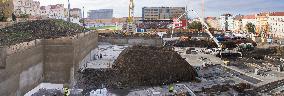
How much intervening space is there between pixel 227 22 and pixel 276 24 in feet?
115

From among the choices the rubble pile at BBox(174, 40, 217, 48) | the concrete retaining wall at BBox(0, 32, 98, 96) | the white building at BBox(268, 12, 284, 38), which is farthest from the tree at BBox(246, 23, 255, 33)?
the concrete retaining wall at BBox(0, 32, 98, 96)

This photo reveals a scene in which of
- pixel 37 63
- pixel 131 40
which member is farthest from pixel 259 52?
pixel 37 63

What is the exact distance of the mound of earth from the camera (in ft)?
100

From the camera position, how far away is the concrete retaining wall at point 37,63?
73.0 ft

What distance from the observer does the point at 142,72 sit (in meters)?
31.2

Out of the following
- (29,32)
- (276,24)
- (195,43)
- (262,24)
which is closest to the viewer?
(29,32)

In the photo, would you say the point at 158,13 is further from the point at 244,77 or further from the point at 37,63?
the point at 37,63

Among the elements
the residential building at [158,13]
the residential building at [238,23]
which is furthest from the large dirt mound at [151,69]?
the residential building at [158,13]

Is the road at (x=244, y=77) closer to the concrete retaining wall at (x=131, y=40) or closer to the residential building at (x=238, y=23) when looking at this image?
the concrete retaining wall at (x=131, y=40)

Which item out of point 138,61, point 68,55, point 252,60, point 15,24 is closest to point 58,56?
point 68,55

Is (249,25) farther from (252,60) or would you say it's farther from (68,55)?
(68,55)

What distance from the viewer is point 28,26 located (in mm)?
36688

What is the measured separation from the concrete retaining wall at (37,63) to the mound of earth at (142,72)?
2.07m

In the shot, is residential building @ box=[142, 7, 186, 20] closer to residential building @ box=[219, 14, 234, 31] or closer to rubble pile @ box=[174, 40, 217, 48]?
residential building @ box=[219, 14, 234, 31]
